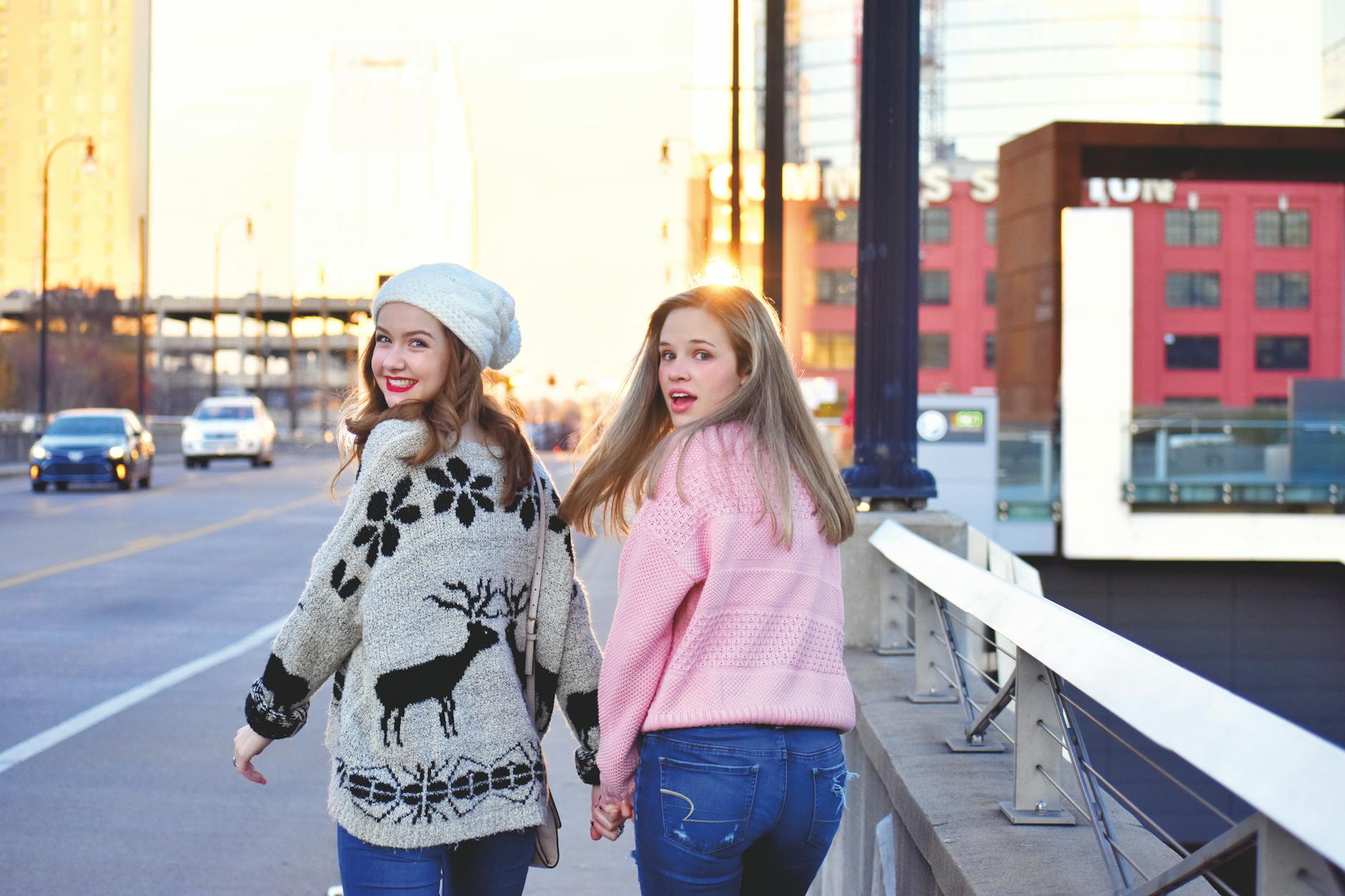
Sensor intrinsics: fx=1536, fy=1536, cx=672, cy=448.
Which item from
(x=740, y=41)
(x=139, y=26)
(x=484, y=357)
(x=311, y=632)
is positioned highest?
(x=139, y=26)

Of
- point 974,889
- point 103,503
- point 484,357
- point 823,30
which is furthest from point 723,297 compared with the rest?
point 823,30

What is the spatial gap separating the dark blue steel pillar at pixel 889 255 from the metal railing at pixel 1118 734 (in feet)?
4.59

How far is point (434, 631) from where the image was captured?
2.89 m

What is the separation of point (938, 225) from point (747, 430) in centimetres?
8612

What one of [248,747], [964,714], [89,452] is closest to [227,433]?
[89,452]

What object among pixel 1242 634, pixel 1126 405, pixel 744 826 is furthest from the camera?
pixel 1242 634

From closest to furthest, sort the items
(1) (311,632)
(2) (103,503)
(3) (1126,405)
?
(1) (311,632)
(3) (1126,405)
(2) (103,503)

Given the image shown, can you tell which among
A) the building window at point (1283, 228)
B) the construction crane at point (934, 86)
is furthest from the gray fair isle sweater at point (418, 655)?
the construction crane at point (934, 86)

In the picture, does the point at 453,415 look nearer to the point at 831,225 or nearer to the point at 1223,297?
the point at 1223,297

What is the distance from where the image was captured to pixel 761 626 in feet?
→ 9.21

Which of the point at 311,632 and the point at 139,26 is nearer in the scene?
the point at 311,632

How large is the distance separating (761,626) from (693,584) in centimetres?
15

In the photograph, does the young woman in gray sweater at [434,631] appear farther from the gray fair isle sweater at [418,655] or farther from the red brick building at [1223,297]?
the red brick building at [1223,297]

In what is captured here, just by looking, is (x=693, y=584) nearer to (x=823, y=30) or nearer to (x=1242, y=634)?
(x=1242, y=634)
